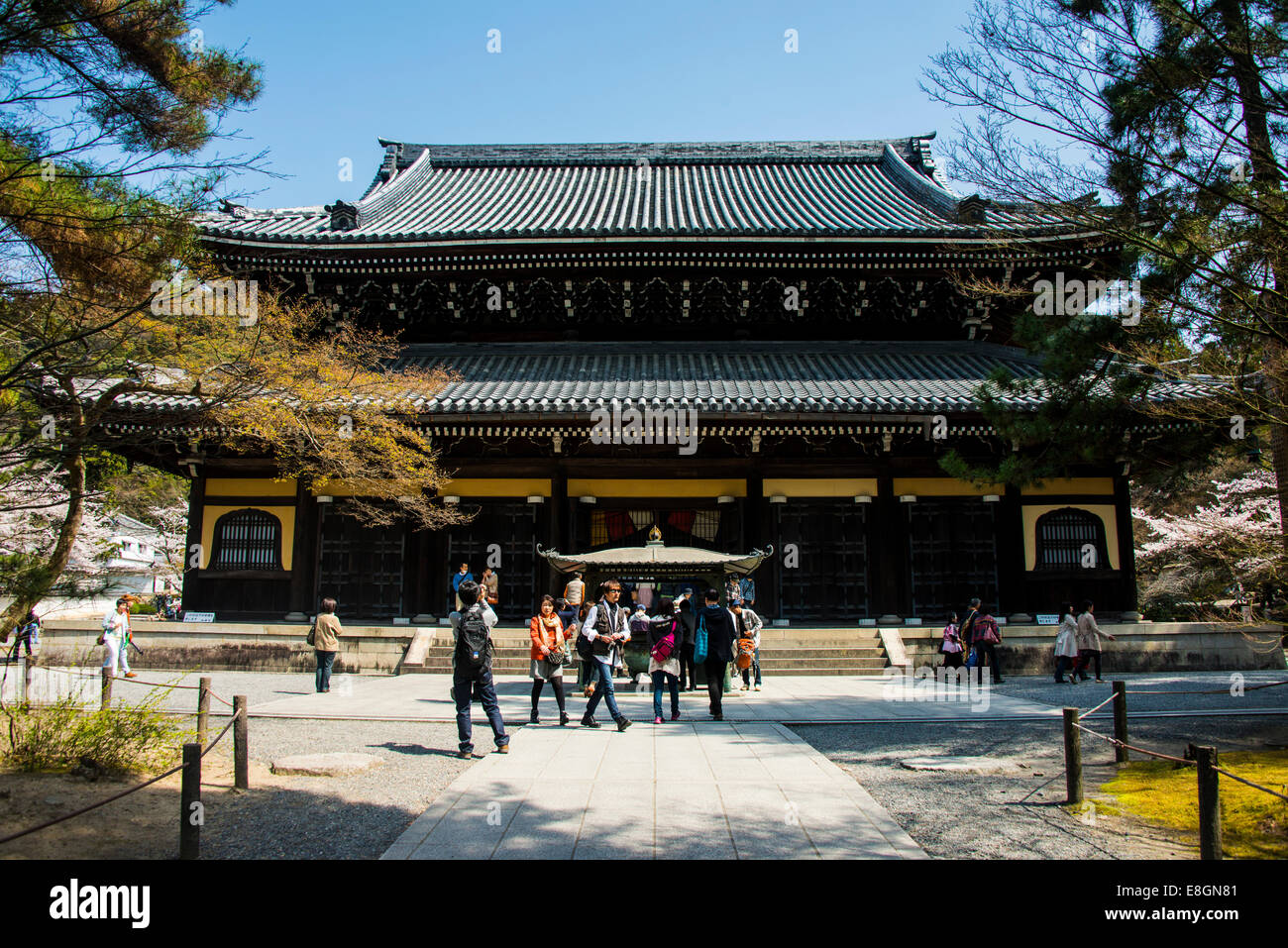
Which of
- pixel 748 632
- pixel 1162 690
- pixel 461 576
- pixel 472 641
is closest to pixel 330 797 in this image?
pixel 472 641

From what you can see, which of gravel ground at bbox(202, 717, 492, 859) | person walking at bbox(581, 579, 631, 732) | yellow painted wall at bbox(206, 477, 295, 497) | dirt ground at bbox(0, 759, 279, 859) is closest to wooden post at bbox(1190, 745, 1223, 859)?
gravel ground at bbox(202, 717, 492, 859)

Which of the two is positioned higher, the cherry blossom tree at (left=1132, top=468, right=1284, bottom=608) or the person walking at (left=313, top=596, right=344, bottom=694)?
the cherry blossom tree at (left=1132, top=468, right=1284, bottom=608)

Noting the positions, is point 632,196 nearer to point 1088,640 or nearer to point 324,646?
point 324,646

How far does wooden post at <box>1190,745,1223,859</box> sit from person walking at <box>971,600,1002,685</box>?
29.5ft

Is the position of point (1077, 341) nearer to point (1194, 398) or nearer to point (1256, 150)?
point (1194, 398)

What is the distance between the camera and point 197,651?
14734 millimetres

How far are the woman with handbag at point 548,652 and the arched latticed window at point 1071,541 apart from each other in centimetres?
1176

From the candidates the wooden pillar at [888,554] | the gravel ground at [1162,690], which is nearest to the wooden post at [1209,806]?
the gravel ground at [1162,690]

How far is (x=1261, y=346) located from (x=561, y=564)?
31.6ft

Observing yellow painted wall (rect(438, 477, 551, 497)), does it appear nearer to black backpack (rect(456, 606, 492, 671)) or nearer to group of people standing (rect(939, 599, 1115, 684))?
black backpack (rect(456, 606, 492, 671))

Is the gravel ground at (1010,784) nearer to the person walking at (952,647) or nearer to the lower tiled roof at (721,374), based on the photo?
the person walking at (952,647)

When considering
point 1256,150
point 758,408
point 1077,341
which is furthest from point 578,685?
point 1256,150

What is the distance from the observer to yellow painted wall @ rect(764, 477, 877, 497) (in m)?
16.3

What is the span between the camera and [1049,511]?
52.5 feet
